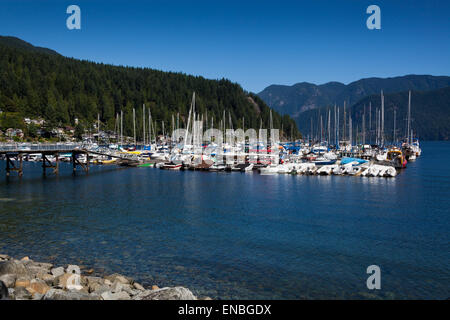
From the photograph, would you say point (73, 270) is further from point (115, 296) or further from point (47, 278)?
point (115, 296)

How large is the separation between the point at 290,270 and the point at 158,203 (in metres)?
24.8

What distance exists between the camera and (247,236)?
28.8 metres

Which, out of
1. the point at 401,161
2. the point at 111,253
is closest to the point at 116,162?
the point at 401,161

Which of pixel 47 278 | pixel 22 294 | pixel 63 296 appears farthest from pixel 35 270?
pixel 63 296

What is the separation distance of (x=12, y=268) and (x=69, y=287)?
10.1ft

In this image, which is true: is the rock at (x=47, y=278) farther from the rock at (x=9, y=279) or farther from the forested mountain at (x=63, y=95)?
the forested mountain at (x=63, y=95)

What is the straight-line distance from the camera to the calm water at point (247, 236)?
65.5ft

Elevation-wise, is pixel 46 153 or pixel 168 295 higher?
pixel 46 153

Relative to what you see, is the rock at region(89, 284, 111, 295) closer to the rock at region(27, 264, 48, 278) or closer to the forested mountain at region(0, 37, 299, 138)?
the rock at region(27, 264, 48, 278)

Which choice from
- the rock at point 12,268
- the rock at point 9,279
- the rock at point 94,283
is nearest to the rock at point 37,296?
the rock at point 9,279

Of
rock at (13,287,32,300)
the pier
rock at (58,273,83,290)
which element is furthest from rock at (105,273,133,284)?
the pier

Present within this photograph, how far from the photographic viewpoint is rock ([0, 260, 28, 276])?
55.7 ft

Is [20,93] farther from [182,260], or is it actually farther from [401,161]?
[182,260]

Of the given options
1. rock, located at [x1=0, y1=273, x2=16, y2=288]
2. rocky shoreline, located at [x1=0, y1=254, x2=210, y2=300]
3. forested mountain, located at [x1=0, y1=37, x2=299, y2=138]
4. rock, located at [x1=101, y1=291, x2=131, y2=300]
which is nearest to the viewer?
rocky shoreline, located at [x1=0, y1=254, x2=210, y2=300]
